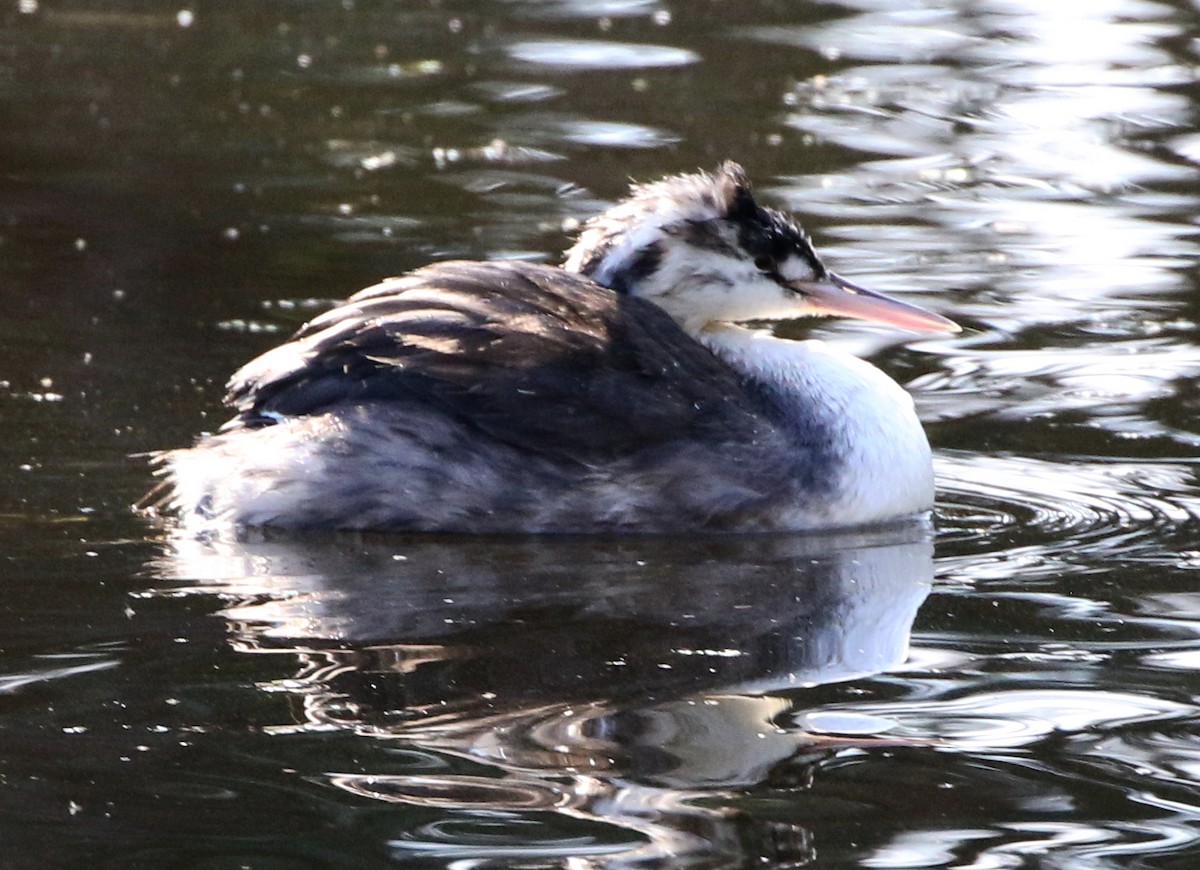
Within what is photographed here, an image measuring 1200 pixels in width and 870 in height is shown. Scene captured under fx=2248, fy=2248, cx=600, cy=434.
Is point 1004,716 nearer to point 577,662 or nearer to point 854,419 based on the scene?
point 577,662

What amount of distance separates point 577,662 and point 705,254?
191 centimetres

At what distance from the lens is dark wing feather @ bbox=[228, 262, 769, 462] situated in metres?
6.20

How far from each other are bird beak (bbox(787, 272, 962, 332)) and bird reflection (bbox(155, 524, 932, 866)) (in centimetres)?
77

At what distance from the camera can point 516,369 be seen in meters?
6.20

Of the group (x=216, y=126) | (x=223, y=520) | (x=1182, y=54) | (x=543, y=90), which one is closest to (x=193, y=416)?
(x=223, y=520)

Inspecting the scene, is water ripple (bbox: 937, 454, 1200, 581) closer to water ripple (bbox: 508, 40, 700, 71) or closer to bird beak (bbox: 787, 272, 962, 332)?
bird beak (bbox: 787, 272, 962, 332)

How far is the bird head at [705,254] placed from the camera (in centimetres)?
666

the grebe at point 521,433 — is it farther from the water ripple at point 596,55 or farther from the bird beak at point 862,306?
the water ripple at point 596,55

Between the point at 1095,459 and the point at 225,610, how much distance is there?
2758 mm

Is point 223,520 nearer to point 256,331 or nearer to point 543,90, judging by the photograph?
point 256,331

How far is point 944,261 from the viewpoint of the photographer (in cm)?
916

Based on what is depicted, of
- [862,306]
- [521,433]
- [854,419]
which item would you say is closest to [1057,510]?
[854,419]

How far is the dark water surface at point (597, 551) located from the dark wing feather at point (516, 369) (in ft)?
1.12

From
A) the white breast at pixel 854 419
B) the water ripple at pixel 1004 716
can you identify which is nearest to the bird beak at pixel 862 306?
the white breast at pixel 854 419
